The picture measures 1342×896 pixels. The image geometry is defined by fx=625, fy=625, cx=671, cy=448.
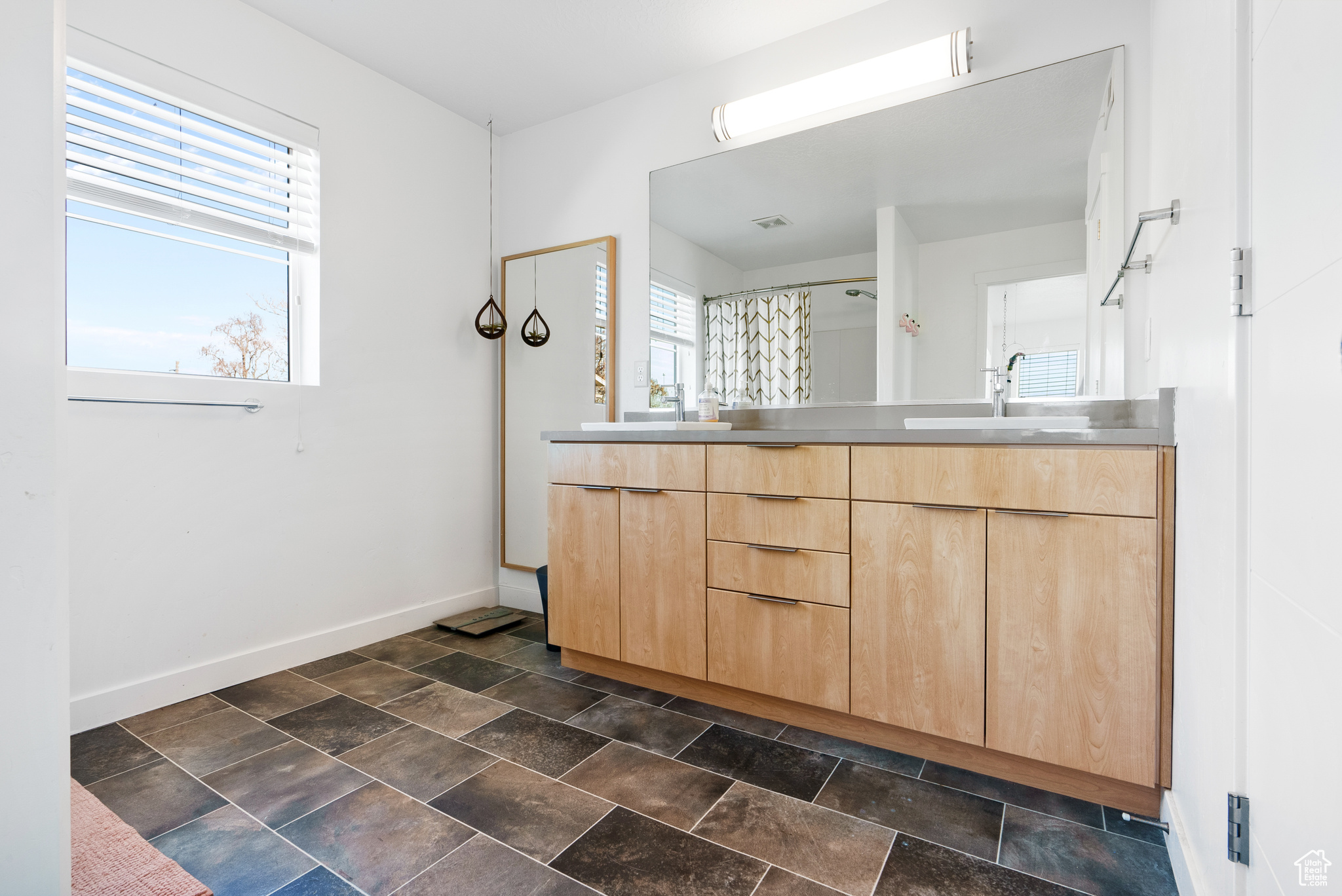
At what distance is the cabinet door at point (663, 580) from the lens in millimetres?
2051

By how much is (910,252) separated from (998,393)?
0.63 m

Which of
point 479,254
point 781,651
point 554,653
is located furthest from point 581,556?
point 479,254

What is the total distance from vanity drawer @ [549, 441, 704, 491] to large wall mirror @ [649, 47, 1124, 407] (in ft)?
2.16

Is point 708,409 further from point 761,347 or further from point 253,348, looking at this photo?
point 253,348

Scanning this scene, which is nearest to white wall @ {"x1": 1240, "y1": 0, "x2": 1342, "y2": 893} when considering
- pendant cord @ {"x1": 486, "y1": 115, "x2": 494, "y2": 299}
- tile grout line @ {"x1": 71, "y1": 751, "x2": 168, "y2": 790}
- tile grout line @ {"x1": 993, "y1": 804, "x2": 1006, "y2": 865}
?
tile grout line @ {"x1": 993, "y1": 804, "x2": 1006, "y2": 865}

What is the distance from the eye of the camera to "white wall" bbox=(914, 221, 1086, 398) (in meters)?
2.09

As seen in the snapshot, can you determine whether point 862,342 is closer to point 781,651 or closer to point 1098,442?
point 1098,442

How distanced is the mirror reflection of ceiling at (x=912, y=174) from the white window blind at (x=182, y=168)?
61.2 inches

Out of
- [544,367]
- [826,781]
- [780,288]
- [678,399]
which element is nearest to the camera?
[826,781]

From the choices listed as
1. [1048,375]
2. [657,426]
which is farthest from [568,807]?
[1048,375]

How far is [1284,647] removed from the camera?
0.74m

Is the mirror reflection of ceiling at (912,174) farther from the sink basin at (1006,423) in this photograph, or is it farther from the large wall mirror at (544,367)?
the sink basin at (1006,423)

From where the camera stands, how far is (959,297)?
2184 millimetres

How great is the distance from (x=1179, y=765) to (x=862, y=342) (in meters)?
1.54
